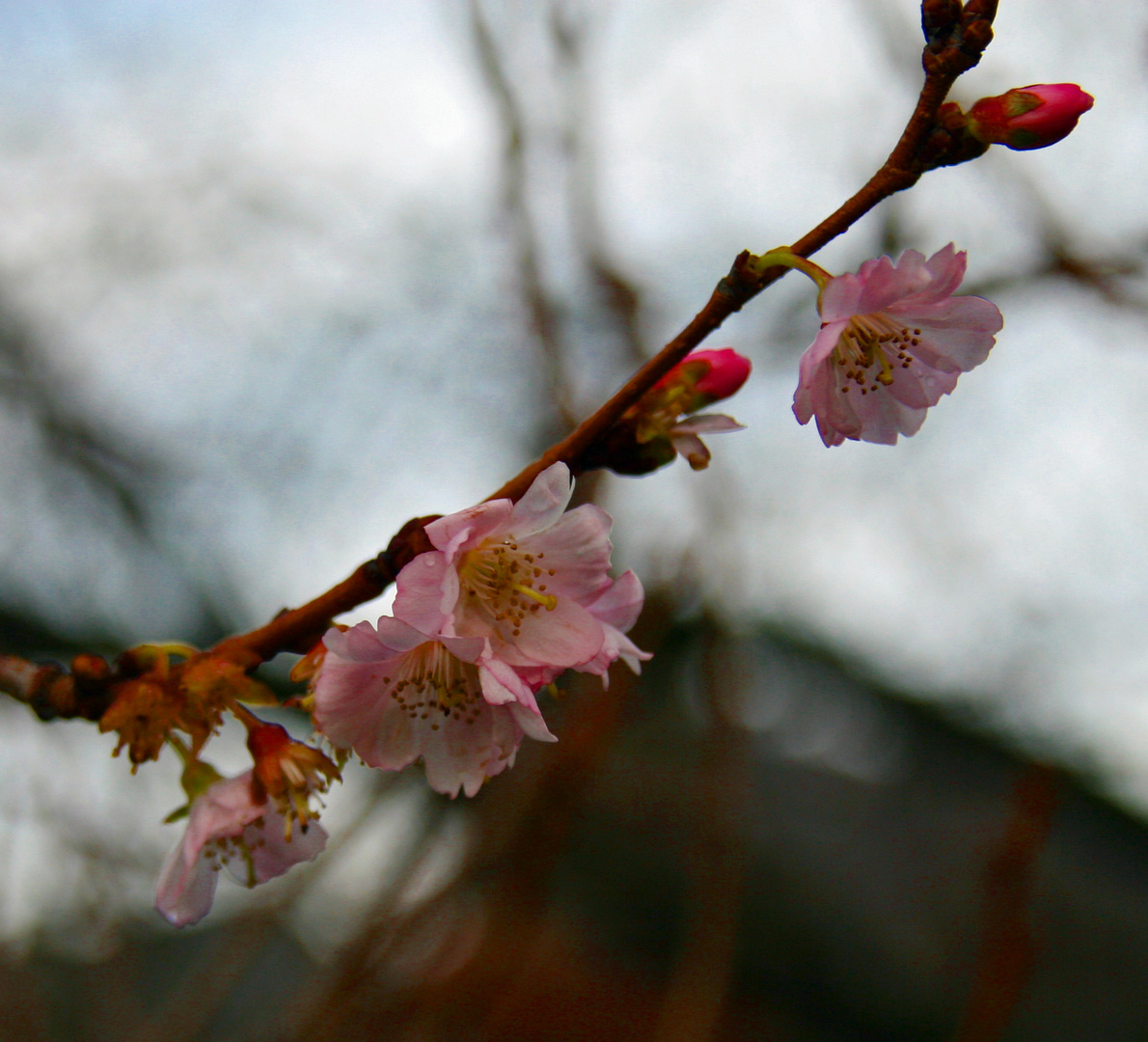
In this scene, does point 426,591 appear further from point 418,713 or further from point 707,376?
point 707,376

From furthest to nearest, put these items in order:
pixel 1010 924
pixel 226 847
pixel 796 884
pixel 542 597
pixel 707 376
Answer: pixel 796 884
pixel 1010 924
pixel 226 847
pixel 707 376
pixel 542 597

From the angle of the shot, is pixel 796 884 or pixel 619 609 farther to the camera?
pixel 796 884

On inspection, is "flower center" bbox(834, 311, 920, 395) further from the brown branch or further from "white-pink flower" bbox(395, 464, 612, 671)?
the brown branch

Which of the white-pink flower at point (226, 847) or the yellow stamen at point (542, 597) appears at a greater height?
the yellow stamen at point (542, 597)

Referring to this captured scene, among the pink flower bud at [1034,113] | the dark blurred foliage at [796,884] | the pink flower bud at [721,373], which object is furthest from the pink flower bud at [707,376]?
the dark blurred foliage at [796,884]

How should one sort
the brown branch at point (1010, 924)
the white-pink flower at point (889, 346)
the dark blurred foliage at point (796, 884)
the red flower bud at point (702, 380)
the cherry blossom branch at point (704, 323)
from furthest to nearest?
the dark blurred foliage at point (796, 884), the brown branch at point (1010, 924), the red flower bud at point (702, 380), the white-pink flower at point (889, 346), the cherry blossom branch at point (704, 323)

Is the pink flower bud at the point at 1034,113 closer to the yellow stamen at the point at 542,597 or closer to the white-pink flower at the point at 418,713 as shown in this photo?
the yellow stamen at the point at 542,597

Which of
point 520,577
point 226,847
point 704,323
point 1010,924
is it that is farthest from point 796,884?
point 704,323

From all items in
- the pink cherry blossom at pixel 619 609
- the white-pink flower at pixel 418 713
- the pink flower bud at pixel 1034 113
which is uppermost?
the pink flower bud at pixel 1034 113
